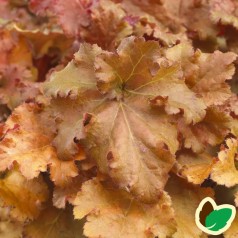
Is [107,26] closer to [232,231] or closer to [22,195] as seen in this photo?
[22,195]

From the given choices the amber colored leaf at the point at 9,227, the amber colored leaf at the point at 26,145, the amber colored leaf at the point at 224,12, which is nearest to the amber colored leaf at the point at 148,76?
the amber colored leaf at the point at 26,145

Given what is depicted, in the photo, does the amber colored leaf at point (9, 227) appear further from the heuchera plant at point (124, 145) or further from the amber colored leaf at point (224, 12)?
the amber colored leaf at point (224, 12)

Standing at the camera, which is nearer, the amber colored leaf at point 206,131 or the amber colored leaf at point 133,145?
the amber colored leaf at point 133,145

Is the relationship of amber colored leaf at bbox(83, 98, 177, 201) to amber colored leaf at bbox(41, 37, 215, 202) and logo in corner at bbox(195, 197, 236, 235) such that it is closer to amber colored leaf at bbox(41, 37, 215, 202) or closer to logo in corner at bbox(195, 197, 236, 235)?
amber colored leaf at bbox(41, 37, 215, 202)

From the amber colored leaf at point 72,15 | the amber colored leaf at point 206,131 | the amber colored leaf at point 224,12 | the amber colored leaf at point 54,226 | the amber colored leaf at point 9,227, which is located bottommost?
the amber colored leaf at point 9,227

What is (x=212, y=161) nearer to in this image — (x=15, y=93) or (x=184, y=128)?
(x=184, y=128)

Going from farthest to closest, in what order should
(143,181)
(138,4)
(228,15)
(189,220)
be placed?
(138,4) < (228,15) < (189,220) < (143,181)

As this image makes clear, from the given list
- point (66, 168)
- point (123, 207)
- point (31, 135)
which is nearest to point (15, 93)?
point (31, 135)
